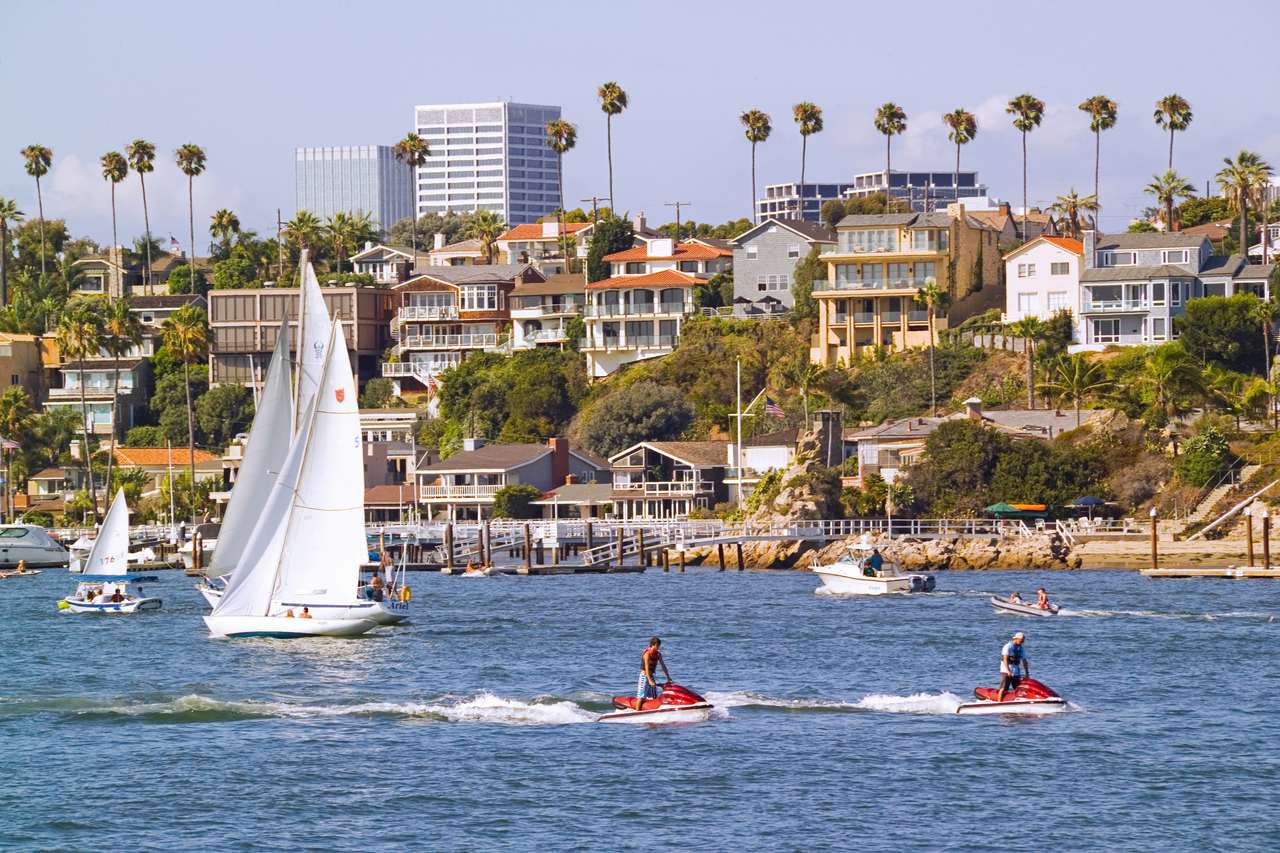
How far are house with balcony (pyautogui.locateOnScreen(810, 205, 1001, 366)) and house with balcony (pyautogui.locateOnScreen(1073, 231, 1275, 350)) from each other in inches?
428

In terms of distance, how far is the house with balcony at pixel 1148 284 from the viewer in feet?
402

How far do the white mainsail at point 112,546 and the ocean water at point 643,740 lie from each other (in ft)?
44.8

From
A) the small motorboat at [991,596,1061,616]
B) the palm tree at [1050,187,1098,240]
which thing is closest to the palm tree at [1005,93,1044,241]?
the palm tree at [1050,187,1098,240]

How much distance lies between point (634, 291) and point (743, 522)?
132 ft

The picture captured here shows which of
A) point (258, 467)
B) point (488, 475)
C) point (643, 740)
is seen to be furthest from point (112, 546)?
point (643, 740)

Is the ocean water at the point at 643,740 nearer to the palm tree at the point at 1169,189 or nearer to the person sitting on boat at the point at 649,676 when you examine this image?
the person sitting on boat at the point at 649,676

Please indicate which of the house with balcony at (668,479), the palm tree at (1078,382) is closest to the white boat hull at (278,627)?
the house with balcony at (668,479)

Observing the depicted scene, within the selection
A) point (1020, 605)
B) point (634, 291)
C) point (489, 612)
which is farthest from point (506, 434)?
point (1020, 605)

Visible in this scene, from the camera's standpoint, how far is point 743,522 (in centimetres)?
10650

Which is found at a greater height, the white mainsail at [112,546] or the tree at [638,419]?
the tree at [638,419]

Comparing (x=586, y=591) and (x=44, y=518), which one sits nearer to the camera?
(x=586, y=591)

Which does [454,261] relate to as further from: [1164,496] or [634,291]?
[1164,496]

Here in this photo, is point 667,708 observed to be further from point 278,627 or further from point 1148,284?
point 1148,284

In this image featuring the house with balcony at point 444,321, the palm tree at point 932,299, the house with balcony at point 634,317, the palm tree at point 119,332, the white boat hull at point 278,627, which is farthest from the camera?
the house with balcony at point 444,321
